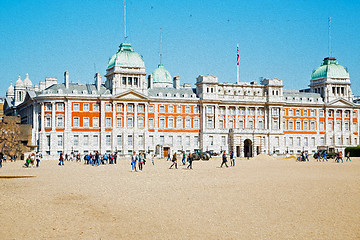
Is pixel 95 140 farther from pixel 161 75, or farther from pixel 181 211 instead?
pixel 181 211

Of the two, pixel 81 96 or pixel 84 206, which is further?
pixel 81 96

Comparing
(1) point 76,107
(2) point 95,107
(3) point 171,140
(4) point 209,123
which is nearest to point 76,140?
(1) point 76,107

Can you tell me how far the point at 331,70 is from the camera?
116438 millimetres

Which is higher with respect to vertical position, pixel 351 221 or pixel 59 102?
pixel 59 102

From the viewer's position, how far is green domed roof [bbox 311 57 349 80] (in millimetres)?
116312

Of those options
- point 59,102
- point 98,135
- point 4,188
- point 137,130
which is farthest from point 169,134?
point 4,188

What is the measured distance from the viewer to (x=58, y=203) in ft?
83.3

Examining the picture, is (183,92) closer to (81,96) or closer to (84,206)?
(81,96)

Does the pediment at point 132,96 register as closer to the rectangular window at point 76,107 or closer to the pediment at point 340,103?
the rectangular window at point 76,107

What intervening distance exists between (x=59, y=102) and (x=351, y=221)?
8229 centimetres

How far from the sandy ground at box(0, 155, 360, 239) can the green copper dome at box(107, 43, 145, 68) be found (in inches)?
2718

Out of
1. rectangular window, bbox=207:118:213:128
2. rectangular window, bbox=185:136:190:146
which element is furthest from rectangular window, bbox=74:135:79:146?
rectangular window, bbox=207:118:213:128

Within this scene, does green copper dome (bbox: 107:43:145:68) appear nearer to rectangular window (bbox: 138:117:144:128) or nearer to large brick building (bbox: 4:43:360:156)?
large brick building (bbox: 4:43:360:156)

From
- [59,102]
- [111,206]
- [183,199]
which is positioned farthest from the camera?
[59,102]
